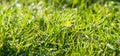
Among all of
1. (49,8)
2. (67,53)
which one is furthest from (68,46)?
(49,8)

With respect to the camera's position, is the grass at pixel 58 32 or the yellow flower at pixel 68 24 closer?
the grass at pixel 58 32

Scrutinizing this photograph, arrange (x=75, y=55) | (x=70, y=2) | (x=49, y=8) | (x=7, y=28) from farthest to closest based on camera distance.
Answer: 1. (x=70, y=2)
2. (x=49, y=8)
3. (x=7, y=28)
4. (x=75, y=55)

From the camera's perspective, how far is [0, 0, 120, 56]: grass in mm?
2664

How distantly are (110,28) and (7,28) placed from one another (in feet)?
2.79

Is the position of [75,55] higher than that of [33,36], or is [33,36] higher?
[33,36]

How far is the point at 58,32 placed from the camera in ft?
9.21

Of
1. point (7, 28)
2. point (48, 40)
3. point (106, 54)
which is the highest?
point (7, 28)

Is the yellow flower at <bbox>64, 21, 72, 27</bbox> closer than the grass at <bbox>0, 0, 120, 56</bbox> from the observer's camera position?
No

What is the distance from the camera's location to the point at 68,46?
276 centimetres

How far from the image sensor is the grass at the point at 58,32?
8.74ft

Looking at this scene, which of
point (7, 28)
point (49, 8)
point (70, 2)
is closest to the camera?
point (7, 28)

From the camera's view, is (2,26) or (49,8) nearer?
(2,26)

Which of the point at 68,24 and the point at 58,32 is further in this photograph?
the point at 68,24

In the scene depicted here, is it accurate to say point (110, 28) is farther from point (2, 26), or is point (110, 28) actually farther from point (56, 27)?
point (2, 26)
